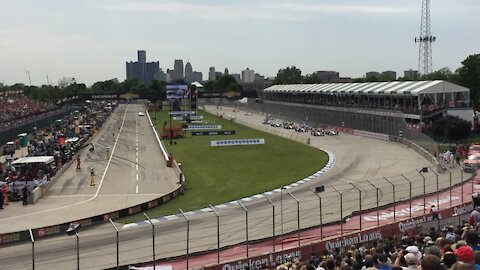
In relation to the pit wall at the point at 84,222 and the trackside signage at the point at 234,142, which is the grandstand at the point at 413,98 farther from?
the pit wall at the point at 84,222

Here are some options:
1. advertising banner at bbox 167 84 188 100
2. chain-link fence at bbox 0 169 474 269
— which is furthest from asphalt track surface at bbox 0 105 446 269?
advertising banner at bbox 167 84 188 100

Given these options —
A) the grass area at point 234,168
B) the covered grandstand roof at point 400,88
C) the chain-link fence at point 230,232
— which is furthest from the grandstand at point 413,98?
the chain-link fence at point 230,232

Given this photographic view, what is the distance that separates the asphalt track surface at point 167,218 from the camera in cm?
2039

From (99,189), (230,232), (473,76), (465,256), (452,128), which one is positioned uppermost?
(473,76)

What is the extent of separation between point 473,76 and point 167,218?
80377mm

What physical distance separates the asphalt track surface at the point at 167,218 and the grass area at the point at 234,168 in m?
1.94

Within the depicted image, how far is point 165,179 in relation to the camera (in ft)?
A: 130

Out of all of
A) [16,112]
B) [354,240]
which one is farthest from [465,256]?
[16,112]

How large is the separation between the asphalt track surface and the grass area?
194cm

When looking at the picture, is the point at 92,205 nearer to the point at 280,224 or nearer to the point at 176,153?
the point at 280,224

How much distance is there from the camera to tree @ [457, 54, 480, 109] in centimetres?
9188

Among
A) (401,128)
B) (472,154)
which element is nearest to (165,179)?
(472,154)

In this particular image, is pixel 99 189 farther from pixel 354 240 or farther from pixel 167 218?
pixel 354 240

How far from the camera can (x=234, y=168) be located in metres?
45.7
